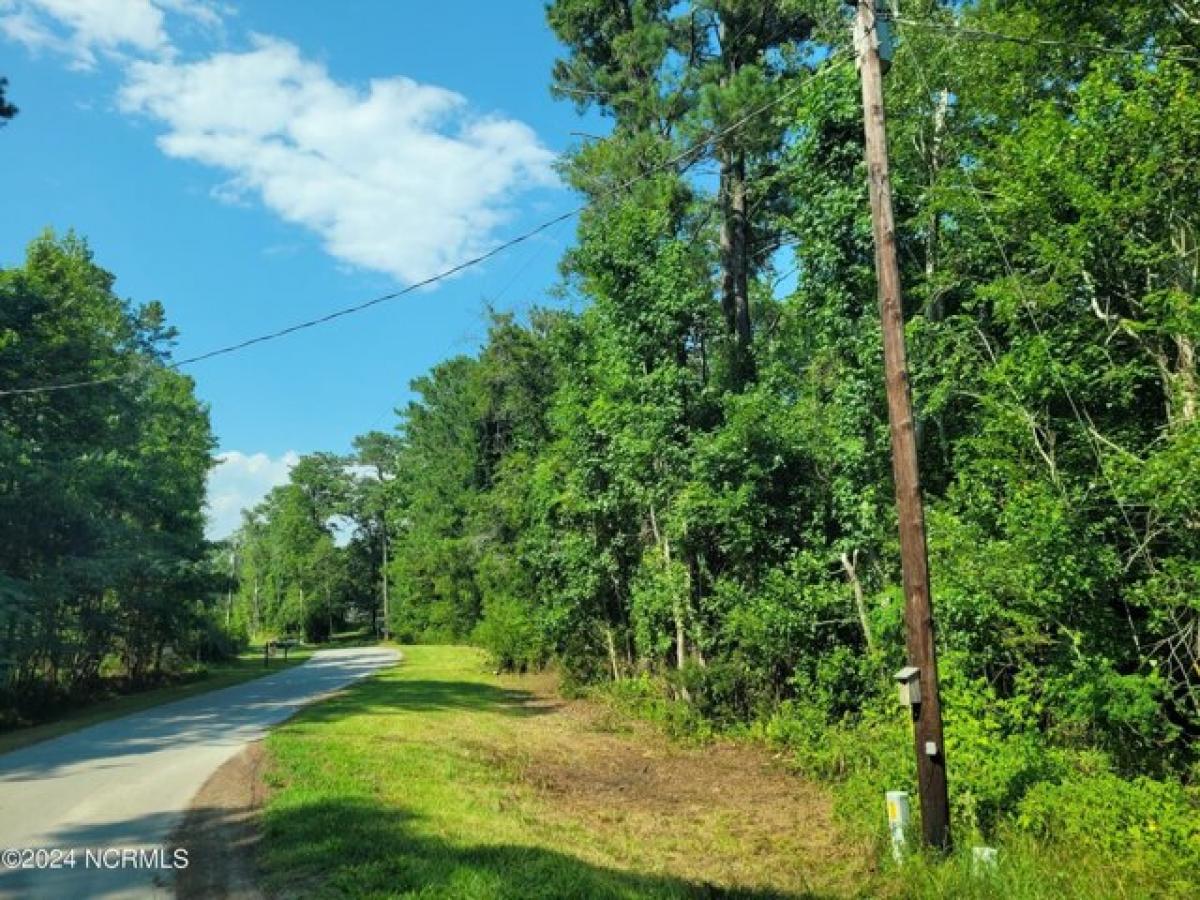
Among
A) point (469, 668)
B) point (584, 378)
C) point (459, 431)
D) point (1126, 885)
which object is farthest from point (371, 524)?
point (1126, 885)

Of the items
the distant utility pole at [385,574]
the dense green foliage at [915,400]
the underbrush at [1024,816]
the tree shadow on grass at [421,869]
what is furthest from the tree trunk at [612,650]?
the distant utility pole at [385,574]

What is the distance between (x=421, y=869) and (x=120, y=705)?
58.9 feet

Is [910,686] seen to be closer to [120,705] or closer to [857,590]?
[857,590]

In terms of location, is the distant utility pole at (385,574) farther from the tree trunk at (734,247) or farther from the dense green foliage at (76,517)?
the tree trunk at (734,247)

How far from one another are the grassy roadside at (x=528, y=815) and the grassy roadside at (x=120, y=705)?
14.3ft

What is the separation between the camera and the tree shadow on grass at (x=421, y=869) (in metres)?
6.10

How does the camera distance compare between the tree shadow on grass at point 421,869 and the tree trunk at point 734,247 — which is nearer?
the tree shadow on grass at point 421,869

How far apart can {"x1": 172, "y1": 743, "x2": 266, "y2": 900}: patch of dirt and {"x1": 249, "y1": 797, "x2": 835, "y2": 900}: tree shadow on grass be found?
0.17 m

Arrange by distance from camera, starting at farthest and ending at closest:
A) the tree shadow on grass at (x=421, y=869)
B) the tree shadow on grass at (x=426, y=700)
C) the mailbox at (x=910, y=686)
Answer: the tree shadow on grass at (x=426, y=700)
the mailbox at (x=910, y=686)
the tree shadow on grass at (x=421, y=869)

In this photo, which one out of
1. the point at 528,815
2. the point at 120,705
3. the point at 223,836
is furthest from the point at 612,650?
the point at 223,836

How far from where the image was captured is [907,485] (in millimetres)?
7066

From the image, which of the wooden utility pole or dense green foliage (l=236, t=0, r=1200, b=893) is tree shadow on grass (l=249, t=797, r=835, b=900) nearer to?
dense green foliage (l=236, t=0, r=1200, b=893)

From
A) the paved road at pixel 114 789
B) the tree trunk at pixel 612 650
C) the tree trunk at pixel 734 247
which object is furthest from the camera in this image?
the tree trunk at pixel 612 650

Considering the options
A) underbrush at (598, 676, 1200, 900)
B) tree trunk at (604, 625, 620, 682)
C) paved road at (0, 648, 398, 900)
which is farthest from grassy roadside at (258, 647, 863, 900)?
tree trunk at (604, 625, 620, 682)
